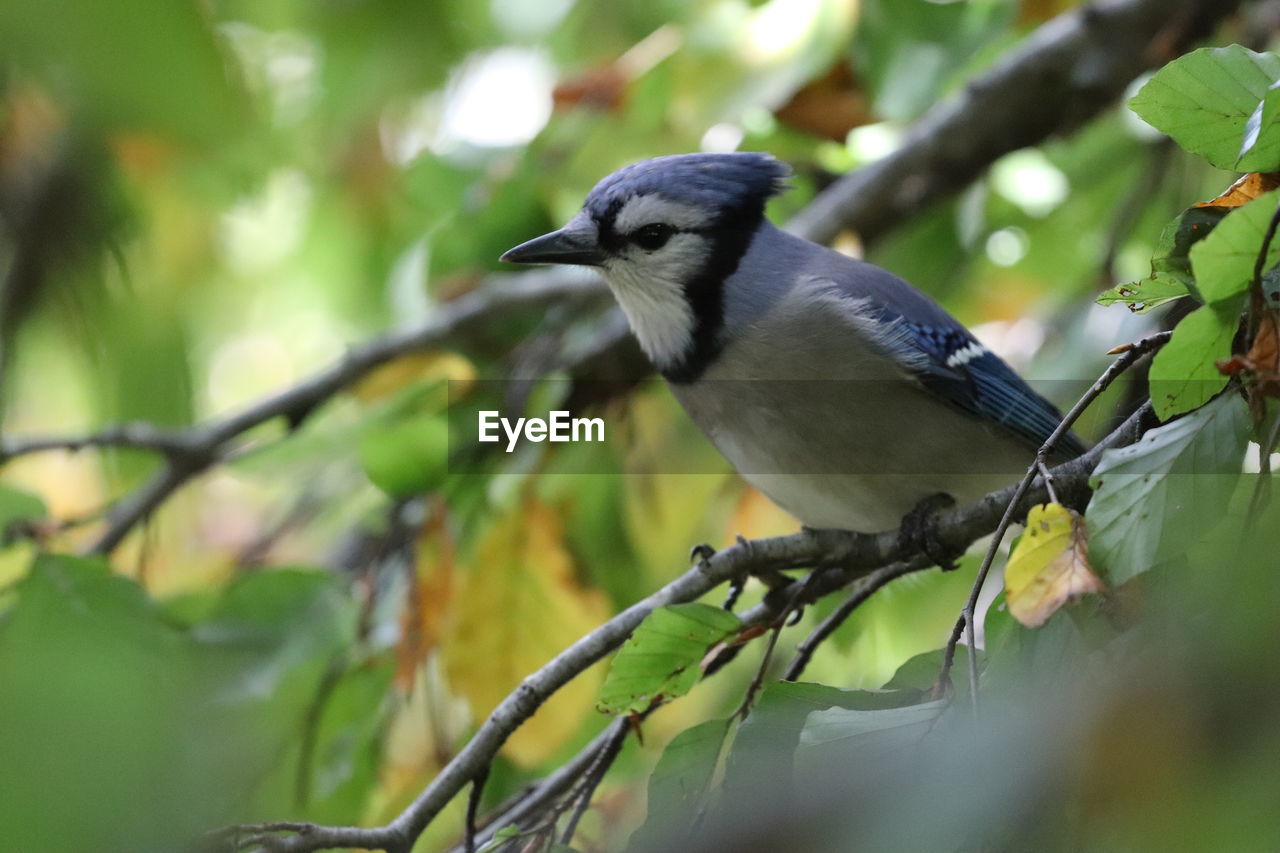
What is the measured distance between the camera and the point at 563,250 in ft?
4.62

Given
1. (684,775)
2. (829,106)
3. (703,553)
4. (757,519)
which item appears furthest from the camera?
(829,106)

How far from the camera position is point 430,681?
1535 mm

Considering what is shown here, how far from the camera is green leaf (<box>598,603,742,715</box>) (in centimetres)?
90

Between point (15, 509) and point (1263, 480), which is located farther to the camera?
point (15, 509)

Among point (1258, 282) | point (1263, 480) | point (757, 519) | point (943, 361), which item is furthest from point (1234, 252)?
point (757, 519)

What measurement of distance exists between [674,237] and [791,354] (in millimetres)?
208

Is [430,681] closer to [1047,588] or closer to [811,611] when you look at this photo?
[811,611]

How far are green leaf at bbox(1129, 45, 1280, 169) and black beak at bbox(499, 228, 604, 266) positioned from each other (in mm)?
764

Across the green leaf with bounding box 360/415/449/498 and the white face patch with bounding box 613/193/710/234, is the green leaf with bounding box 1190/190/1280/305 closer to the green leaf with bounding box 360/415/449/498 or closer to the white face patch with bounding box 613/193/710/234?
the white face patch with bounding box 613/193/710/234

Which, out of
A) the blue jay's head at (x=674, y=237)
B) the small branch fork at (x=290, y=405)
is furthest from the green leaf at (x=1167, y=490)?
the small branch fork at (x=290, y=405)

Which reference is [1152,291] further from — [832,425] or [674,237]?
[674,237]

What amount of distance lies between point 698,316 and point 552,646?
453 mm

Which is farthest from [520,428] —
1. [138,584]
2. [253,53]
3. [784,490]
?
[253,53]

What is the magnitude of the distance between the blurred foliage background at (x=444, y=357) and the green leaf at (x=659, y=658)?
28cm
